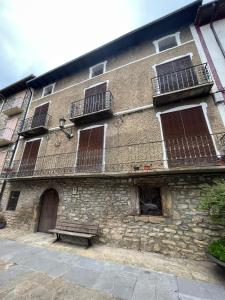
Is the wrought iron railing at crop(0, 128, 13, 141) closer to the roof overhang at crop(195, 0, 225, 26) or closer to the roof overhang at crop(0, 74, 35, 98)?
the roof overhang at crop(0, 74, 35, 98)

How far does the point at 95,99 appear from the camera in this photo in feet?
30.4

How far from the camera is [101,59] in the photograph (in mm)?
10867

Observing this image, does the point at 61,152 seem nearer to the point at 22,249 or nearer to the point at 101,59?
the point at 22,249

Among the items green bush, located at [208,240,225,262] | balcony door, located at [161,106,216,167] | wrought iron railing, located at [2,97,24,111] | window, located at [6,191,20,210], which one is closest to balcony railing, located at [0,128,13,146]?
wrought iron railing, located at [2,97,24,111]

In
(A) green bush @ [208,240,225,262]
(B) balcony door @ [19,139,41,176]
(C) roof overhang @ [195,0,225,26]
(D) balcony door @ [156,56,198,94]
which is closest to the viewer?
(A) green bush @ [208,240,225,262]

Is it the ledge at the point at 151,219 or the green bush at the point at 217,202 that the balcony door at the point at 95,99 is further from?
the green bush at the point at 217,202

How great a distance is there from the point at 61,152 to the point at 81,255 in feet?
18.3

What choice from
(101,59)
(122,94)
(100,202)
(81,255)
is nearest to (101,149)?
(100,202)

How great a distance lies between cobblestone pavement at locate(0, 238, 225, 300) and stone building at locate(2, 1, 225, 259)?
162cm

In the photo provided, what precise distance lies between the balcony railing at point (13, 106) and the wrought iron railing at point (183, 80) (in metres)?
11.0

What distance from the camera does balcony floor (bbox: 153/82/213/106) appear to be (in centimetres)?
646

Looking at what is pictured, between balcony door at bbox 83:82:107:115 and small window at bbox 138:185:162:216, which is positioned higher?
balcony door at bbox 83:82:107:115

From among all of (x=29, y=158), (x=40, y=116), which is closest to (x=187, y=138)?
(x=29, y=158)

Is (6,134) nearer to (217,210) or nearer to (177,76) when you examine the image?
(177,76)
